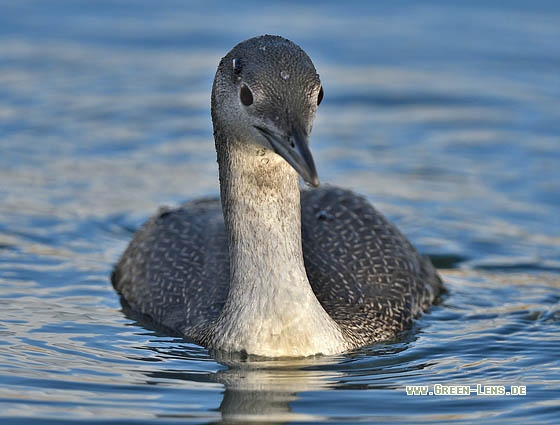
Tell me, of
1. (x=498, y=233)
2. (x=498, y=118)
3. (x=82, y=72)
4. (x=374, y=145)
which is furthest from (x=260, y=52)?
(x=82, y=72)

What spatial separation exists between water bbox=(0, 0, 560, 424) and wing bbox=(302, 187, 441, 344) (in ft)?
0.81

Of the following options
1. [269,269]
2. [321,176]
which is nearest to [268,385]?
[269,269]

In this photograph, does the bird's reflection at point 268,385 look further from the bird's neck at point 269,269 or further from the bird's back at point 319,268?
the bird's back at point 319,268

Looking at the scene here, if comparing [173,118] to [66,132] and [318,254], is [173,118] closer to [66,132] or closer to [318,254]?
[66,132]

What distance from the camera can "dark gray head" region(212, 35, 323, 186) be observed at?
932cm

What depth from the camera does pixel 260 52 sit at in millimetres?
9711

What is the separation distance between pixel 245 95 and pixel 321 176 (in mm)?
6442

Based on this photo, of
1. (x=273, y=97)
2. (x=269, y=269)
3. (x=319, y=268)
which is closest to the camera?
(x=273, y=97)

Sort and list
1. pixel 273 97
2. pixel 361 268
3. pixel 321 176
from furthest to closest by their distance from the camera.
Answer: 1. pixel 321 176
2. pixel 361 268
3. pixel 273 97

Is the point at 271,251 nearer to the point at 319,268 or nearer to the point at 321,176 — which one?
the point at 319,268

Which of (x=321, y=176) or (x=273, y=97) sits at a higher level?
(x=273, y=97)

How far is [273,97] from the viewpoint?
9.49m

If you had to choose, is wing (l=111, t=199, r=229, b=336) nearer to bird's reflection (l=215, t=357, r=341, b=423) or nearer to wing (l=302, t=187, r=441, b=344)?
wing (l=302, t=187, r=441, b=344)

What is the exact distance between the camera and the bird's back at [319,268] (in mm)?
11469
